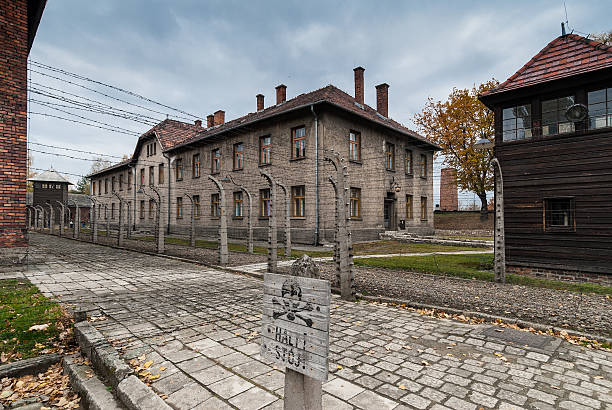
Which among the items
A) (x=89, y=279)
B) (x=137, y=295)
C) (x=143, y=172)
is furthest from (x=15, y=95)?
(x=143, y=172)

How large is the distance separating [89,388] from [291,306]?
2.59 meters

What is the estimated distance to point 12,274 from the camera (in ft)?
29.6

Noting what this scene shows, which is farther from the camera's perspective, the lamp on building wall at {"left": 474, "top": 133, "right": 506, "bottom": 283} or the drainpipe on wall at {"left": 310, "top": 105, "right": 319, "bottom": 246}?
the drainpipe on wall at {"left": 310, "top": 105, "right": 319, "bottom": 246}

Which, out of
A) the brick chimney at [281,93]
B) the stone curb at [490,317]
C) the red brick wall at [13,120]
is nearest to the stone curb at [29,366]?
the stone curb at [490,317]

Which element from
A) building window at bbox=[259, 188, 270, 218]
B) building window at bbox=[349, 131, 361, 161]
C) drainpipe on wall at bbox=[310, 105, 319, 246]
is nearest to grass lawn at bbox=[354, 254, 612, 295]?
drainpipe on wall at bbox=[310, 105, 319, 246]

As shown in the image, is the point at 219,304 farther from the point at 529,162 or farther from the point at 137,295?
the point at 529,162

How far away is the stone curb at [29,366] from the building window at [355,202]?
681 inches

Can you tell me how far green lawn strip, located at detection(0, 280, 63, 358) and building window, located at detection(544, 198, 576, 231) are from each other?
12825mm

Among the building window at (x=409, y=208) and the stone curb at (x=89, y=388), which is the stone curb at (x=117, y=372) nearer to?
the stone curb at (x=89, y=388)

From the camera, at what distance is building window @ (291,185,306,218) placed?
19.2 m

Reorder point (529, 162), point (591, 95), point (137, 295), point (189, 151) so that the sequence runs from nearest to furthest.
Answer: point (137, 295) < point (591, 95) < point (529, 162) < point (189, 151)

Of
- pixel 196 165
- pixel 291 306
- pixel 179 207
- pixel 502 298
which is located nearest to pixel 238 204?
pixel 196 165

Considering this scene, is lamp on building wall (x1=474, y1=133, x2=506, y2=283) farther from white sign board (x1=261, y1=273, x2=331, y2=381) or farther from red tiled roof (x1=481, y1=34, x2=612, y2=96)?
white sign board (x1=261, y1=273, x2=331, y2=381)

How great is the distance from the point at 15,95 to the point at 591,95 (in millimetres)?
16828
